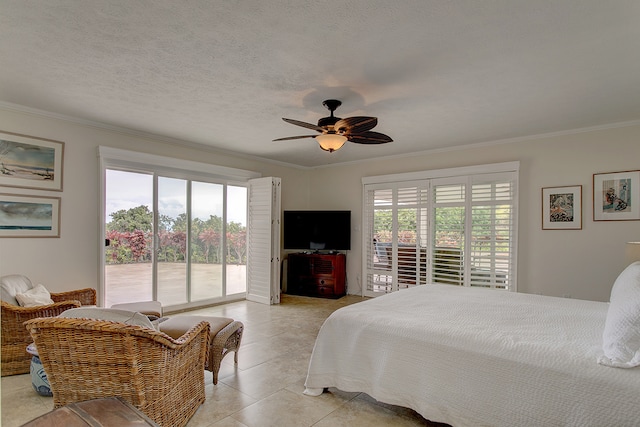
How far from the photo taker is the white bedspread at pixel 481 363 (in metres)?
1.75

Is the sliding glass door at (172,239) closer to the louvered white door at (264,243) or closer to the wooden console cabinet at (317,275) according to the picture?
the louvered white door at (264,243)

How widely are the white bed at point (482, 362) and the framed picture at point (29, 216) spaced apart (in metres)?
3.36

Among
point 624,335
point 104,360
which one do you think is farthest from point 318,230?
point 624,335

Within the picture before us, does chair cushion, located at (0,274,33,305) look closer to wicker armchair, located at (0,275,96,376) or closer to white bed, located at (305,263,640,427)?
wicker armchair, located at (0,275,96,376)

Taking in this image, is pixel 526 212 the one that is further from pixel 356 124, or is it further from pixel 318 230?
pixel 318 230

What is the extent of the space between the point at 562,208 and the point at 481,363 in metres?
3.48

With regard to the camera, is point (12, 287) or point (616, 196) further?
point (616, 196)

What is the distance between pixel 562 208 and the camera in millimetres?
4551

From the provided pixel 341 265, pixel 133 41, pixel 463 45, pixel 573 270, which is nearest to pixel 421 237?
pixel 341 265

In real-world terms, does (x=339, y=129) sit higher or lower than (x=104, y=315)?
higher

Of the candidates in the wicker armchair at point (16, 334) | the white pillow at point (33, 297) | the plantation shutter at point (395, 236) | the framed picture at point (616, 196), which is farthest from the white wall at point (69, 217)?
the framed picture at point (616, 196)

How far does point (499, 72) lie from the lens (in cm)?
286

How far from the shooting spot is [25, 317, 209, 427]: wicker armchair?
1938 millimetres

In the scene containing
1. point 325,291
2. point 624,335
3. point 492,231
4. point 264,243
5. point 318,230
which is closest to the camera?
point 624,335
